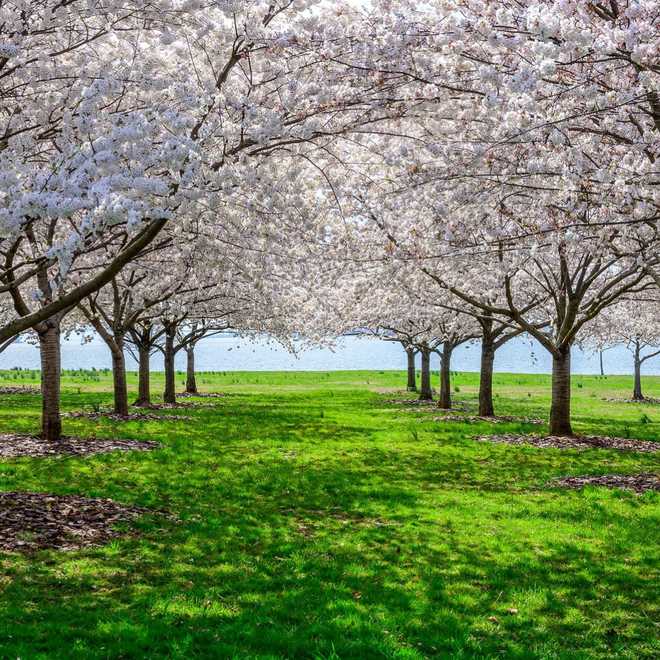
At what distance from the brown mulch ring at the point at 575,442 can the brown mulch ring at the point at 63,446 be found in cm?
961

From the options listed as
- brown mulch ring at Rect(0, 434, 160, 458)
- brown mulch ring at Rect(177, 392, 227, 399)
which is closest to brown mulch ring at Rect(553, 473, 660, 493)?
brown mulch ring at Rect(0, 434, 160, 458)

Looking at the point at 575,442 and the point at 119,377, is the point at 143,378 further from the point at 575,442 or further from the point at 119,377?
the point at 575,442

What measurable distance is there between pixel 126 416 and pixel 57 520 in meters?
13.7

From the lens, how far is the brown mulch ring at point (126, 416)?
22.6 meters

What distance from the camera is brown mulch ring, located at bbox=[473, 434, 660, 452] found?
1853cm

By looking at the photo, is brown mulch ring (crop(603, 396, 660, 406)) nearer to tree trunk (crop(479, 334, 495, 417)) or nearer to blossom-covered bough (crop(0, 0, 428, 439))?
tree trunk (crop(479, 334, 495, 417))

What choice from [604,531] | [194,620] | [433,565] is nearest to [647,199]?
[604,531]

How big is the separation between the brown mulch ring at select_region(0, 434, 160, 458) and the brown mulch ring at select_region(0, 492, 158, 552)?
4.41 meters

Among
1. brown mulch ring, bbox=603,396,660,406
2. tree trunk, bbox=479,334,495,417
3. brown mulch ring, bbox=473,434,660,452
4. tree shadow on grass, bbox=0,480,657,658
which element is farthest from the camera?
brown mulch ring, bbox=603,396,660,406

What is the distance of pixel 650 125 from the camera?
33.3ft

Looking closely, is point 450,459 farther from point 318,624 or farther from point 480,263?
point 318,624

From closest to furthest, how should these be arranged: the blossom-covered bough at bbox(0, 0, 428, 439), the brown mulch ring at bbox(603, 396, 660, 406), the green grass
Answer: the green grass
the blossom-covered bough at bbox(0, 0, 428, 439)
the brown mulch ring at bbox(603, 396, 660, 406)

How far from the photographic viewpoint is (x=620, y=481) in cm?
1362

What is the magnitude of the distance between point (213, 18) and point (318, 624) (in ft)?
30.2
